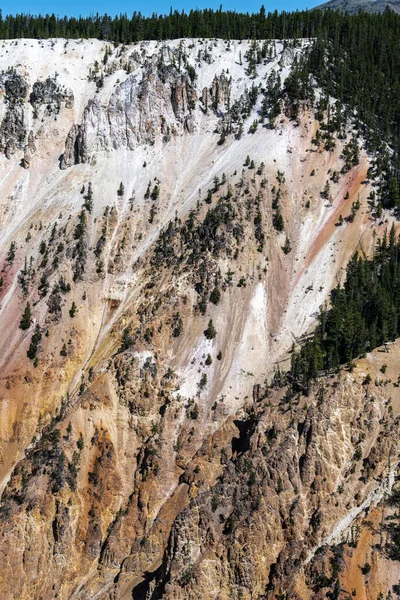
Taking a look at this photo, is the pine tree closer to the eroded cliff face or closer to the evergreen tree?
the eroded cliff face

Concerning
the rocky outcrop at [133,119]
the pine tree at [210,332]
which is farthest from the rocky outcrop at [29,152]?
the pine tree at [210,332]

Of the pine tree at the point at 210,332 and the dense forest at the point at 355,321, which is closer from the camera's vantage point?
the dense forest at the point at 355,321

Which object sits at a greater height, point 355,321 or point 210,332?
point 210,332

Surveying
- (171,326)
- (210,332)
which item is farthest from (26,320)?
(210,332)

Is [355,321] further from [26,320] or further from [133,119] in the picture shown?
[133,119]

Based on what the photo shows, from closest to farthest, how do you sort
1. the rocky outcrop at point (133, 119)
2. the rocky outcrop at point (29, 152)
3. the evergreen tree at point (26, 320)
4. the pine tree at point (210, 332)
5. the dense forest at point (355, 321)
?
1. the dense forest at point (355, 321)
2. the pine tree at point (210, 332)
3. the evergreen tree at point (26, 320)
4. the rocky outcrop at point (133, 119)
5. the rocky outcrop at point (29, 152)

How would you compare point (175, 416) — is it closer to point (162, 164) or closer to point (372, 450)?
point (372, 450)

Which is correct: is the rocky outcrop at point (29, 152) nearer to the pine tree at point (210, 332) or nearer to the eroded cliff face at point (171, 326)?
the eroded cliff face at point (171, 326)
